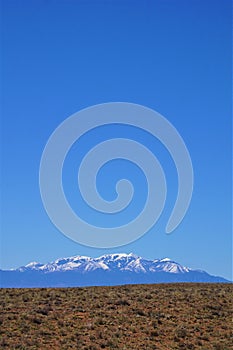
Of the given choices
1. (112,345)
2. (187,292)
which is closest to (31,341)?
(112,345)

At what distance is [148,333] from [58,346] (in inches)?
298

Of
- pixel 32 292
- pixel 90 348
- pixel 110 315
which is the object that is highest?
pixel 32 292

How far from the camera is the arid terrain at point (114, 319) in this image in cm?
4753

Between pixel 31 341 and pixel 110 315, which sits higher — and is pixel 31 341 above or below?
below

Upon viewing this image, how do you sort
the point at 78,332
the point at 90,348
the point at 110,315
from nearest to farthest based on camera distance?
the point at 90,348 < the point at 78,332 < the point at 110,315

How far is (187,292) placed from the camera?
6519 centimetres

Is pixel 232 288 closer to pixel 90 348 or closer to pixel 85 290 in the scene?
pixel 85 290

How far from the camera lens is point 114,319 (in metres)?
52.7

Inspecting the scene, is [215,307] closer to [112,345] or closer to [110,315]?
[110,315]

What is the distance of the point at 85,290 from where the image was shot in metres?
64.5

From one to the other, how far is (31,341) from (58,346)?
1.91 metres

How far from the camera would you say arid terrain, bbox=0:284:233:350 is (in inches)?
1871

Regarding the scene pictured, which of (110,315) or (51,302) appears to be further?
(51,302)

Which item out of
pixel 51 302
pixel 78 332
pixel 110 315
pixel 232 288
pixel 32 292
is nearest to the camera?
pixel 78 332
